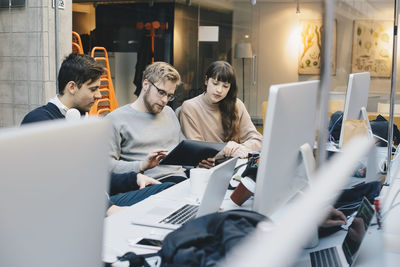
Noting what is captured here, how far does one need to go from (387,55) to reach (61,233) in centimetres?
683

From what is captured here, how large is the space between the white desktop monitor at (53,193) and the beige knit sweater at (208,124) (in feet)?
8.15

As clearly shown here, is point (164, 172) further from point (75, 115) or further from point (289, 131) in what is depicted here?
point (289, 131)

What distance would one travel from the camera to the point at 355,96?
2576 mm

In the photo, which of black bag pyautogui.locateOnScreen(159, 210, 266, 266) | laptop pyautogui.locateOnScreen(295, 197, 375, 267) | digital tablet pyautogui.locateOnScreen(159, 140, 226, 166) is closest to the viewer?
black bag pyautogui.locateOnScreen(159, 210, 266, 266)

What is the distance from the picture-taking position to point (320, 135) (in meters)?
1.24

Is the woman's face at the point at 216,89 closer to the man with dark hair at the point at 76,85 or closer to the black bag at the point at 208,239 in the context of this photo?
the man with dark hair at the point at 76,85

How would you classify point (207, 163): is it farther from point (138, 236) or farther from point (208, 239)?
point (208, 239)

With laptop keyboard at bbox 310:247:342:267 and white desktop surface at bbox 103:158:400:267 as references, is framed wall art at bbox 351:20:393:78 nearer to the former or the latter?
white desktop surface at bbox 103:158:400:267

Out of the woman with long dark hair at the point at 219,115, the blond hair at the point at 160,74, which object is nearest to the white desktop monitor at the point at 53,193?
the blond hair at the point at 160,74

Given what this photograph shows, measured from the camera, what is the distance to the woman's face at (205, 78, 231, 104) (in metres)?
3.31

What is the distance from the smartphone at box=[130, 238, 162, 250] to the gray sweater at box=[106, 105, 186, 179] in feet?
3.57

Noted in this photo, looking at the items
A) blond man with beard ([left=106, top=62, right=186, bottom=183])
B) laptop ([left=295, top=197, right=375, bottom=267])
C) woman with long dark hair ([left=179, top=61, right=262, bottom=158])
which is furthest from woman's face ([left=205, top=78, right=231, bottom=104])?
laptop ([left=295, top=197, right=375, bottom=267])

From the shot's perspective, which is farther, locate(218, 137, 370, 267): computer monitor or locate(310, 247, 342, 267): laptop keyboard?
locate(310, 247, 342, 267): laptop keyboard

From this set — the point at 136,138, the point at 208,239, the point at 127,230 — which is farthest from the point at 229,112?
the point at 208,239
